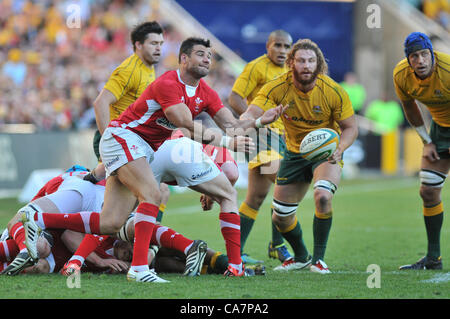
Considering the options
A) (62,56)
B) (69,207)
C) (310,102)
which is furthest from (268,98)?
(62,56)

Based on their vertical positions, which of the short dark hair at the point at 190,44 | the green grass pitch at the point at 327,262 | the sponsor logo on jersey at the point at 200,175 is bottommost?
the green grass pitch at the point at 327,262

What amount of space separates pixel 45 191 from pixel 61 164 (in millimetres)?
8117

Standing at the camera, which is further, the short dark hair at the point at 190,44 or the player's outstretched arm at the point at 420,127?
the player's outstretched arm at the point at 420,127

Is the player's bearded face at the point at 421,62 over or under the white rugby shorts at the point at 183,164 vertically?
over

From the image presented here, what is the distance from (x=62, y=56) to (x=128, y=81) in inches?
512

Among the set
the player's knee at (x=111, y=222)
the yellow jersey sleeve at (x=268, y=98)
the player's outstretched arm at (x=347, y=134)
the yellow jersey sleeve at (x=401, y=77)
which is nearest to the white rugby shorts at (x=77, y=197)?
the player's knee at (x=111, y=222)

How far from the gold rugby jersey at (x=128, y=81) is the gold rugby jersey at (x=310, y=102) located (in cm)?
143

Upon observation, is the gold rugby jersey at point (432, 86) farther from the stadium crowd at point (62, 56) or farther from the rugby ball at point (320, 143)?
the stadium crowd at point (62, 56)

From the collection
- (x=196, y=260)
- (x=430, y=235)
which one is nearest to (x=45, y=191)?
(x=196, y=260)

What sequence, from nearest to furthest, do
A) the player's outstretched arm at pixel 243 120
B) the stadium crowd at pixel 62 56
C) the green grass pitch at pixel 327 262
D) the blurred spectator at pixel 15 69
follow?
the green grass pitch at pixel 327 262 → the player's outstretched arm at pixel 243 120 → the stadium crowd at pixel 62 56 → the blurred spectator at pixel 15 69

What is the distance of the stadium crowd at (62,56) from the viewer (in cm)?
1773

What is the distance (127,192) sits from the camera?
6137 millimetres

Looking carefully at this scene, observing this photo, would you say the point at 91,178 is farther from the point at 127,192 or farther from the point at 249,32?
the point at 249,32

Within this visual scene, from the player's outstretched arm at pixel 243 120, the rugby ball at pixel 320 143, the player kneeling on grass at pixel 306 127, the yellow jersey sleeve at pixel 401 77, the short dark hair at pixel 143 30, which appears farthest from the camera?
the short dark hair at pixel 143 30
